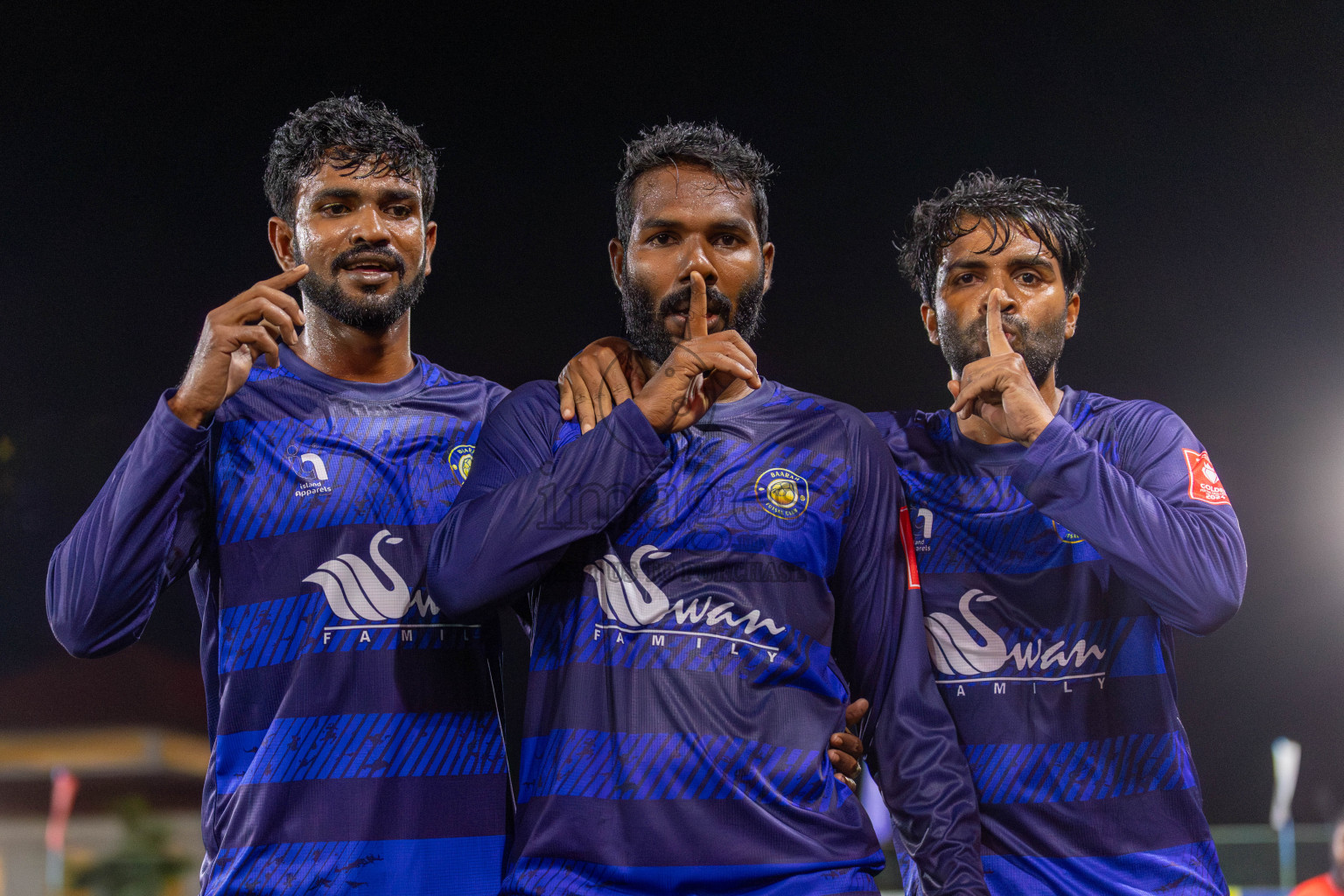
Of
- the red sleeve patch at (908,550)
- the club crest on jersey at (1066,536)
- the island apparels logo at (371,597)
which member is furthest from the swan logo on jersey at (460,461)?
the club crest on jersey at (1066,536)

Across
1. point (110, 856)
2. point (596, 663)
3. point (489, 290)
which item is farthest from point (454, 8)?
point (110, 856)

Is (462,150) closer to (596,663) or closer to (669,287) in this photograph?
(669,287)

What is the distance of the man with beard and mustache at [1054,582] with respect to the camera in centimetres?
162

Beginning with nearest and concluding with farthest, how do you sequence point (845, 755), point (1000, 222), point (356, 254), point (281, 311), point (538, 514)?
point (538, 514), point (845, 755), point (281, 311), point (356, 254), point (1000, 222)

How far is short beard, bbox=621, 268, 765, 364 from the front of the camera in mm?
1650

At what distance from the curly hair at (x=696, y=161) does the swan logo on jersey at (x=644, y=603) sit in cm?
57

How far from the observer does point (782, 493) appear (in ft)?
5.17

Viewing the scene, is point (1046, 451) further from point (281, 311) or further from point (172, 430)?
point (172, 430)

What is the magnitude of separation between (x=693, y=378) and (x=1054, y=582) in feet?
2.50

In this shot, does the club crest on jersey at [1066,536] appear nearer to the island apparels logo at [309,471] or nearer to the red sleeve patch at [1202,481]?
the red sleeve patch at [1202,481]

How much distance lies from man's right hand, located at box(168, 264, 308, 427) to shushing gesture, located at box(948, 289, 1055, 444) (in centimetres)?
107

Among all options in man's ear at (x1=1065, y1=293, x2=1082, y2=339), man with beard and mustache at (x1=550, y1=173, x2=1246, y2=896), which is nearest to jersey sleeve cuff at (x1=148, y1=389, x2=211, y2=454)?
man with beard and mustache at (x1=550, y1=173, x2=1246, y2=896)

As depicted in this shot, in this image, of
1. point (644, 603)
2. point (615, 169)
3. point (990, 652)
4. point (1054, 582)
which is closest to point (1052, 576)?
point (1054, 582)

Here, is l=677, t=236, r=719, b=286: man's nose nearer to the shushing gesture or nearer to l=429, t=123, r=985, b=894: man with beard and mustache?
l=429, t=123, r=985, b=894: man with beard and mustache
